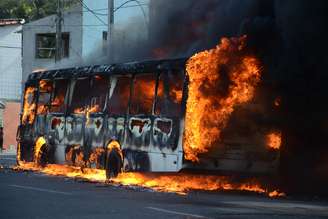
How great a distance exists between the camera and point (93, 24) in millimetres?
46438

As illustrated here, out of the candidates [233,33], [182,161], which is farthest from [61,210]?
[233,33]

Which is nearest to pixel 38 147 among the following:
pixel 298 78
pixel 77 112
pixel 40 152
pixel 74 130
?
pixel 40 152

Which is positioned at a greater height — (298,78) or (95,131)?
(298,78)

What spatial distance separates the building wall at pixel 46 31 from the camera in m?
47.8

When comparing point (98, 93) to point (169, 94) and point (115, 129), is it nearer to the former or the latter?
point (115, 129)

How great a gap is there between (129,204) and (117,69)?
610cm

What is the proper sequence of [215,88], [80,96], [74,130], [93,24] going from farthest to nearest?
[93,24], [80,96], [74,130], [215,88]

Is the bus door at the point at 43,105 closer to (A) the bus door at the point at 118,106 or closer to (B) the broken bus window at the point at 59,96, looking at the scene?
(B) the broken bus window at the point at 59,96

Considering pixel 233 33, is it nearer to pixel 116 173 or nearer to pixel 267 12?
pixel 267 12

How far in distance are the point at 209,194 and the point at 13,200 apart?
4265mm

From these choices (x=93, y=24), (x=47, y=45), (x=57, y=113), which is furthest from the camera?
(x=47, y=45)

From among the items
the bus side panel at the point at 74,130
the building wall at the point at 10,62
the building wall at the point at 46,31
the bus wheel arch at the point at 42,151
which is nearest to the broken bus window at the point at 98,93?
the bus side panel at the point at 74,130

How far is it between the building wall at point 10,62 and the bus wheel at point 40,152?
109 feet

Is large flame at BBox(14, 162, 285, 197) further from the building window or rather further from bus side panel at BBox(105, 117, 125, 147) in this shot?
the building window
